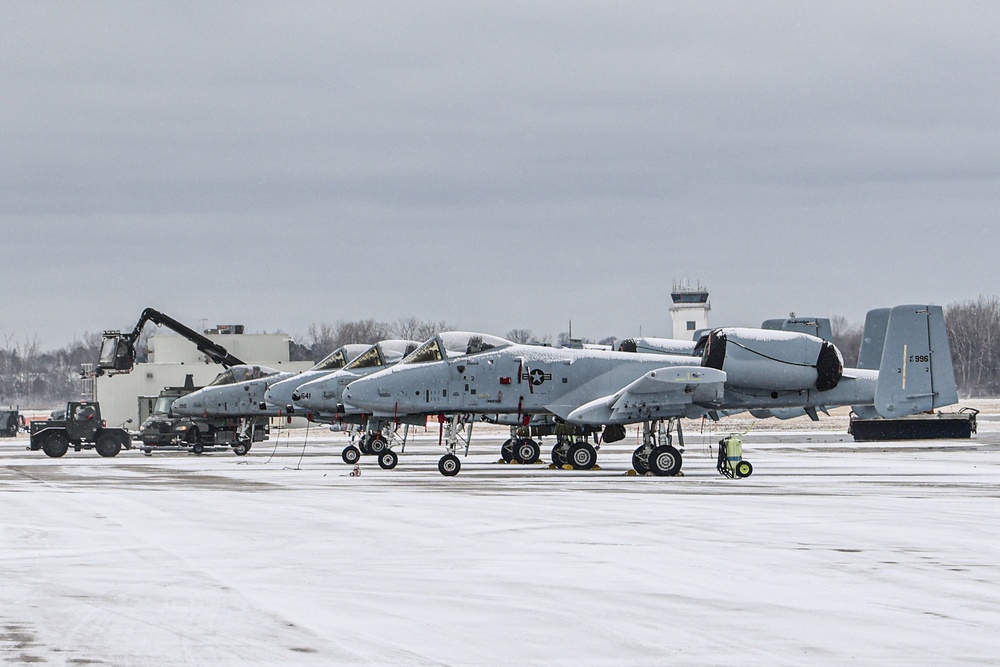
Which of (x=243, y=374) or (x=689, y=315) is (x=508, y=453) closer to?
(x=243, y=374)

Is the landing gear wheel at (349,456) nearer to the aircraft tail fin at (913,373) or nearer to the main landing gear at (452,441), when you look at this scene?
the main landing gear at (452,441)

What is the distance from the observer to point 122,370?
63.2 metres

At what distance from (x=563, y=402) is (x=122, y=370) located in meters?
35.4

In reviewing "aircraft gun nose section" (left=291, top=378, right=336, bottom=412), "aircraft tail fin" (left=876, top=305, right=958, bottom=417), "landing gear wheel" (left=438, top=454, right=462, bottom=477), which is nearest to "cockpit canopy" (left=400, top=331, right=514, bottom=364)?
"landing gear wheel" (left=438, top=454, right=462, bottom=477)

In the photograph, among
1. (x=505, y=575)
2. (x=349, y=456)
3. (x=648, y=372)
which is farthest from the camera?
(x=349, y=456)

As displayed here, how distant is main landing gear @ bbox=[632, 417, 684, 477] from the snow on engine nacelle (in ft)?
6.76

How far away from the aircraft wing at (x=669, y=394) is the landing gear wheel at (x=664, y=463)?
3.01 ft

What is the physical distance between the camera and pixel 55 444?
48.9m

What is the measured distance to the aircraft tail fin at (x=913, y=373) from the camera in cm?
3297

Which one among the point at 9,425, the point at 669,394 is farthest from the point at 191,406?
the point at 9,425

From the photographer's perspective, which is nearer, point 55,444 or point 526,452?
point 526,452

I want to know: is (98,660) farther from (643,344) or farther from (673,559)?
(643,344)

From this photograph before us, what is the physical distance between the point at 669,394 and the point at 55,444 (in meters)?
27.1

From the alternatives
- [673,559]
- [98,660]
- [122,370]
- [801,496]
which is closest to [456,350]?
[801,496]
